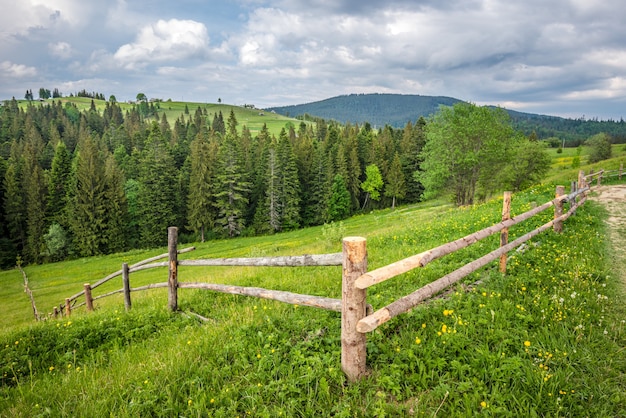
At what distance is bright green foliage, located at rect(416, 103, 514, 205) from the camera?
3490 cm

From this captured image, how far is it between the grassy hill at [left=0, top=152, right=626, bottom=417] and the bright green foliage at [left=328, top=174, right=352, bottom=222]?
53.0 meters

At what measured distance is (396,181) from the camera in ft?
218

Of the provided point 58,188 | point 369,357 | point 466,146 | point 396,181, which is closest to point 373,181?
point 396,181

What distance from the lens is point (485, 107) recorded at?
3578 centimetres

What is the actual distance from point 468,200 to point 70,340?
1580 inches

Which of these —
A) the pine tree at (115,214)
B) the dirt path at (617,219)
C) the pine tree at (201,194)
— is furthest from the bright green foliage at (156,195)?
the dirt path at (617,219)

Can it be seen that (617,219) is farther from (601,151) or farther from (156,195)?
(601,151)

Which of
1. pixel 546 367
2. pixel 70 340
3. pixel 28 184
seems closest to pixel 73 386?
pixel 70 340

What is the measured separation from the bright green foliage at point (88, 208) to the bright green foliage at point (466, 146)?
45958 mm

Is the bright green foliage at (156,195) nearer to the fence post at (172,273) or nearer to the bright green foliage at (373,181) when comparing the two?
the bright green foliage at (373,181)

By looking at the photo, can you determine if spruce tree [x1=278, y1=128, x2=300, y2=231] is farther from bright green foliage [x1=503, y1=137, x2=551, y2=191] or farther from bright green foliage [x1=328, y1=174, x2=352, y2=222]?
bright green foliage [x1=503, y1=137, x2=551, y2=191]

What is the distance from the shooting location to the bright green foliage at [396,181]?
66.1 metres

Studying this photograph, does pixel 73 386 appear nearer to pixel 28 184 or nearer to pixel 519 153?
pixel 519 153

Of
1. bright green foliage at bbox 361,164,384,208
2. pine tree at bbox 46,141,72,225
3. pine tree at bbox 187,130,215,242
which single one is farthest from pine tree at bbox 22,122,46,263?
bright green foliage at bbox 361,164,384,208
